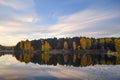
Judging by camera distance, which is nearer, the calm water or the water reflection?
the calm water

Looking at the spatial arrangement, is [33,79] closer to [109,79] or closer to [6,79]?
[6,79]

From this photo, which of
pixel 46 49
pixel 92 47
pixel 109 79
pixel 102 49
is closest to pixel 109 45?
pixel 102 49

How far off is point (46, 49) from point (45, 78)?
166471 mm

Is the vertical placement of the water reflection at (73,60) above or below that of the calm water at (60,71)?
above

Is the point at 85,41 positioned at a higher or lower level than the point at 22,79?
higher

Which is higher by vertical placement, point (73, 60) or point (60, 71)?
point (73, 60)

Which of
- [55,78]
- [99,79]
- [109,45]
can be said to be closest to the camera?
[99,79]

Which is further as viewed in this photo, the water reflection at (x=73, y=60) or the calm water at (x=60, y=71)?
the water reflection at (x=73, y=60)

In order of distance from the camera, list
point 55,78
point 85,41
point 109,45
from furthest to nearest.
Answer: point 85,41 < point 109,45 < point 55,78

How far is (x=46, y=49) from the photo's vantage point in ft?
656

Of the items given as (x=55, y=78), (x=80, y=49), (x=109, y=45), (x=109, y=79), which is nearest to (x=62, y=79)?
(x=55, y=78)

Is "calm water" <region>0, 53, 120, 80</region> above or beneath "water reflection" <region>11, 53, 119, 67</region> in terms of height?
beneath

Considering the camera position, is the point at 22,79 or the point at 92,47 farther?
the point at 92,47

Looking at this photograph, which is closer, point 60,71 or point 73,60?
point 60,71
